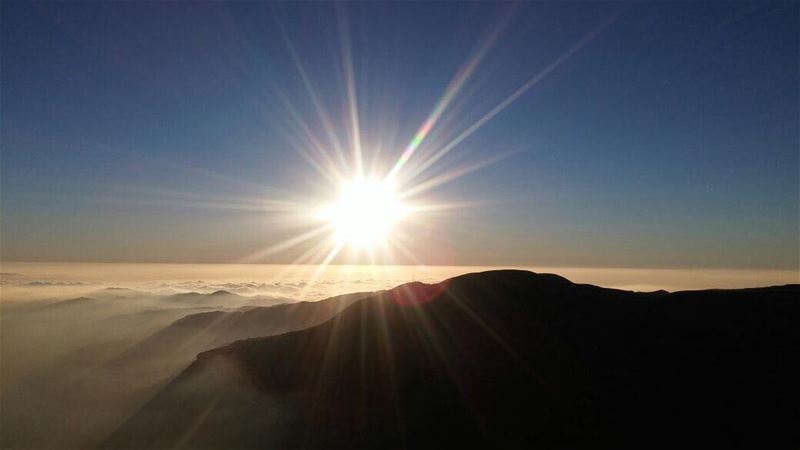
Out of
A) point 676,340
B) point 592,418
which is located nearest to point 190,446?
point 592,418

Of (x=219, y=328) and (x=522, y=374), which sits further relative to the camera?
(x=219, y=328)

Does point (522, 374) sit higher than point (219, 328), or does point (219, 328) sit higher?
point (522, 374)

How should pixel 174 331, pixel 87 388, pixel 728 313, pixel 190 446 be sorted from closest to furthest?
1. pixel 728 313
2. pixel 190 446
3. pixel 87 388
4. pixel 174 331

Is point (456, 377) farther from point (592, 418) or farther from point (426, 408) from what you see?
point (592, 418)

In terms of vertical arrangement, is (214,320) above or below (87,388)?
above

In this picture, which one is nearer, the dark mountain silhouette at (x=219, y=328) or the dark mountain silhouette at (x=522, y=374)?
the dark mountain silhouette at (x=522, y=374)

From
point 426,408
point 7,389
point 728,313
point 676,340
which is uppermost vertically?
point 728,313

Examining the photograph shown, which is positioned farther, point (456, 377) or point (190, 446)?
point (190, 446)

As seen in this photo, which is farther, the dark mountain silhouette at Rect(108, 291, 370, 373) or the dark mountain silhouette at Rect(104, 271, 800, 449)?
the dark mountain silhouette at Rect(108, 291, 370, 373)
